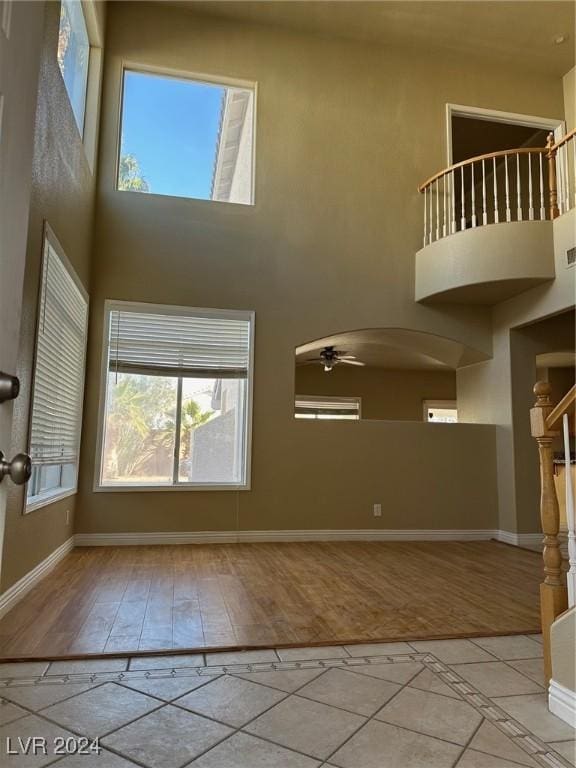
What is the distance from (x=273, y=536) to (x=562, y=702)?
3753mm

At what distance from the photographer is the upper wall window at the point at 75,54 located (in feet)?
13.6

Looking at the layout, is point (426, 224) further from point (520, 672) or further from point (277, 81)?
point (520, 672)

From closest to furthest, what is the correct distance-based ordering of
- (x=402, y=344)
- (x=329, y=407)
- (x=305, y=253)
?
(x=305, y=253)
(x=402, y=344)
(x=329, y=407)

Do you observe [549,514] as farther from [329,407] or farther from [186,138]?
[329,407]

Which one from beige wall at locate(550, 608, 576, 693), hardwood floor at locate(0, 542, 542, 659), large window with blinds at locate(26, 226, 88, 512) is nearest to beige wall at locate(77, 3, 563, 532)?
large window with blinds at locate(26, 226, 88, 512)

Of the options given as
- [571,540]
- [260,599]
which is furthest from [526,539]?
[571,540]

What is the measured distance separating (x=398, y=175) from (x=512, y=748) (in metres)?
5.87

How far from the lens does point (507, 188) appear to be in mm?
5297

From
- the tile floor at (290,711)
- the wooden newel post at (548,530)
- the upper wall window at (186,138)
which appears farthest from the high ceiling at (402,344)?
the tile floor at (290,711)

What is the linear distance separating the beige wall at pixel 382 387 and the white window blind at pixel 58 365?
4990mm

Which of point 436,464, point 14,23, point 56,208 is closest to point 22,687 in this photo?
point 14,23

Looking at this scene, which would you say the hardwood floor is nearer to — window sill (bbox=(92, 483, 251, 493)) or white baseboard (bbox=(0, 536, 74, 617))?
white baseboard (bbox=(0, 536, 74, 617))

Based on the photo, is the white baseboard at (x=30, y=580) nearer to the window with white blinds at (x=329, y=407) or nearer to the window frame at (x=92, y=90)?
the window frame at (x=92, y=90)

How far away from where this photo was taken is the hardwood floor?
2.68 metres
